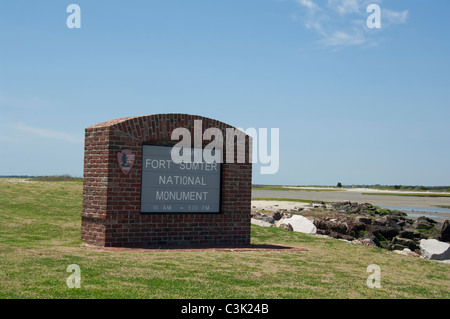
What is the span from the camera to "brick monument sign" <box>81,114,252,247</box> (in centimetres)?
1195

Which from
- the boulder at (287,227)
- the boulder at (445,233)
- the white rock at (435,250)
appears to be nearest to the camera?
the white rock at (435,250)

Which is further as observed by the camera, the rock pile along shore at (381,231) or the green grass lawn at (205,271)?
the rock pile along shore at (381,231)

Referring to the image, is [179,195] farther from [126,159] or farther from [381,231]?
[381,231]

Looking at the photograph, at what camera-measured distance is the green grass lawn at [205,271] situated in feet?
23.9

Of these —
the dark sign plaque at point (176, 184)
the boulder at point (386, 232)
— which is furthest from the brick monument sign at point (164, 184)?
the boulder at point (386, 232)

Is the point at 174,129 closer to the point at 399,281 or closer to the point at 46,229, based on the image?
the point at 46,229

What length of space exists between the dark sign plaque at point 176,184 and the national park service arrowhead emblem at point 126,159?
363mm

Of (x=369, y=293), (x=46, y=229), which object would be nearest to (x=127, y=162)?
(x=46, y=229)

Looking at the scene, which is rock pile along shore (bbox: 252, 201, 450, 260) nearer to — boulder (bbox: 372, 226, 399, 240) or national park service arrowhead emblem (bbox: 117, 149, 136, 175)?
boulder (bbox: 372, 226, 399, 240)

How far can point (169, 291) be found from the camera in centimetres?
723

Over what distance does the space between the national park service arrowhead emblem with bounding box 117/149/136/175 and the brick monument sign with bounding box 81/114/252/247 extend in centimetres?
2

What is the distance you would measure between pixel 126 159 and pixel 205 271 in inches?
162
